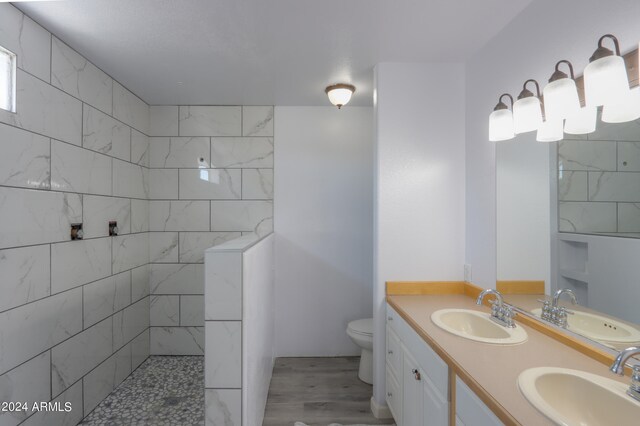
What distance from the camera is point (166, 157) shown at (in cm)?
305

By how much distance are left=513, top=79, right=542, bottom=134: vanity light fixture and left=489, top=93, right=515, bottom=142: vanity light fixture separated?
9cm

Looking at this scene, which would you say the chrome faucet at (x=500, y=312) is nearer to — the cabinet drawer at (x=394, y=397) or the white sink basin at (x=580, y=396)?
the white sink basin at (x=580, y=396)

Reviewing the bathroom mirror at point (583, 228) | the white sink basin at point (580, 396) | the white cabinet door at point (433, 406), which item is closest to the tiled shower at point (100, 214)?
A: the white cabinet door at point (433, 406)

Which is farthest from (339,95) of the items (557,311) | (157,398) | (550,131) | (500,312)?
(157,398)

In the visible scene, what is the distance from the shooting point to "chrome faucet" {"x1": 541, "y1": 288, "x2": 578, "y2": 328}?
1.35 m

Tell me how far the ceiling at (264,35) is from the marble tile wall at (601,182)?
848 mm

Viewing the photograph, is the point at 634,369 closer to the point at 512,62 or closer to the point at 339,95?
the point at 512,62

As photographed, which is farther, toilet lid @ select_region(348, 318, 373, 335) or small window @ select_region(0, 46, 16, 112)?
toilet lid @ select_region(348, 318, 373, 335)

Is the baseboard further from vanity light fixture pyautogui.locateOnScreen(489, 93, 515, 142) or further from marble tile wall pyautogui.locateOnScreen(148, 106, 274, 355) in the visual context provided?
vanity light fixture pyautogui.locateOnScreen(489, 93, 515, 142)

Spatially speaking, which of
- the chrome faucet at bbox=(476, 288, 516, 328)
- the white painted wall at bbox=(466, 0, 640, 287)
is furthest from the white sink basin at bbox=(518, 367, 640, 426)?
the white painted wall at bbox=(466, 0, 640, 287)

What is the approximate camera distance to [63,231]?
1922mm

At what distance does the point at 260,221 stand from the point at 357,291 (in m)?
1.17

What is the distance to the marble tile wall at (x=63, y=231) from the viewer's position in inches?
62.5

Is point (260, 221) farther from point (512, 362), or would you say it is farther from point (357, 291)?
point (512, 362)
